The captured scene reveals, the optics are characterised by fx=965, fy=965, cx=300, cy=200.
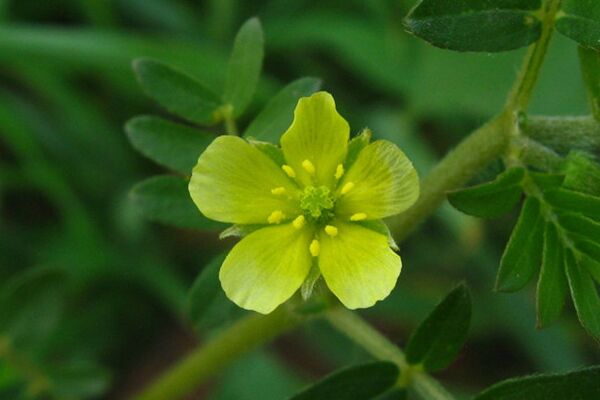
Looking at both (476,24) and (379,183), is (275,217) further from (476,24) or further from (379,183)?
(476,24)

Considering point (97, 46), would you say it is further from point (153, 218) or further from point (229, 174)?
point (229, 174)

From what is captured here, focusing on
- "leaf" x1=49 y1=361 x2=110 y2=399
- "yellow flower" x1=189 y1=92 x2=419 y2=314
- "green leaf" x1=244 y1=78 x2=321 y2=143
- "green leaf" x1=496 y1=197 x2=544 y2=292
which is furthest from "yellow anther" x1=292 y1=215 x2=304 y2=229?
"leaf" x1=49 y1=361 x2=110 y2=399

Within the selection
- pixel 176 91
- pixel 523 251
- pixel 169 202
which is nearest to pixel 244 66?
pixel 176 91

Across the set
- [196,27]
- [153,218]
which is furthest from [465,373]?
[153,218]

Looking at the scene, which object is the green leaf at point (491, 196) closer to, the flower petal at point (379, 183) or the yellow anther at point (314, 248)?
the flower petal at point (379, 183)

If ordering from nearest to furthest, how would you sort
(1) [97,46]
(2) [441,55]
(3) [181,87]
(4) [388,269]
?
(4) [388,269] < (3) [181,87] < (1) [97,46] < (2) [441,55]

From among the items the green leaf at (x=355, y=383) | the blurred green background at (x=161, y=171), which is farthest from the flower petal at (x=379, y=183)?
the blurred green background at (x=161, y=171)
